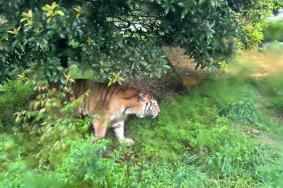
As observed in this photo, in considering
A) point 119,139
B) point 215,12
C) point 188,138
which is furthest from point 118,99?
point 215,12

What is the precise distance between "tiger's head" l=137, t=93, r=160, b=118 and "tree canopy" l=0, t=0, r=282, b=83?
0.58 m

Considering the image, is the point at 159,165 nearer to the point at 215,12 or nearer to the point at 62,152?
the point at 62,152

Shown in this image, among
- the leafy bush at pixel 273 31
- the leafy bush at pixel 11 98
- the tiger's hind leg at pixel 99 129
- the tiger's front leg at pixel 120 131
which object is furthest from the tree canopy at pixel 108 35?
the leafy bush at pixel 273 31

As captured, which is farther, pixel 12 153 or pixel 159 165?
pixel 159 165

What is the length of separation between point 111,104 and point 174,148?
848 millimetres

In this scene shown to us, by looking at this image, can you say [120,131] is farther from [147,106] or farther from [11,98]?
[11,98]

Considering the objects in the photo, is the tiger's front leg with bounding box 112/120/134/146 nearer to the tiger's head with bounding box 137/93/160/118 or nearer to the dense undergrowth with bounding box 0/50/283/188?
the dense undergrowth with bounding box 0/50/283/188

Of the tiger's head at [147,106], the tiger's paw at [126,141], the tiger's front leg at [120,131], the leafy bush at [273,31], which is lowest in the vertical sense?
the tiger's paw at [126,141]

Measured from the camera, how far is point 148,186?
4867 millimetres

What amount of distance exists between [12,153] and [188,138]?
210 centimetres

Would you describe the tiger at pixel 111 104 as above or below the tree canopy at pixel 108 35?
below

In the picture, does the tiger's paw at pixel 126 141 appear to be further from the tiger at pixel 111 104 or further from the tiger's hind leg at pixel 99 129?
the tiger's hind leg at pixel 99 129

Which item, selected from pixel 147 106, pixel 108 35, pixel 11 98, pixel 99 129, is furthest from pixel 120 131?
pixel 11 98

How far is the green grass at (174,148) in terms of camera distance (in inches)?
165
